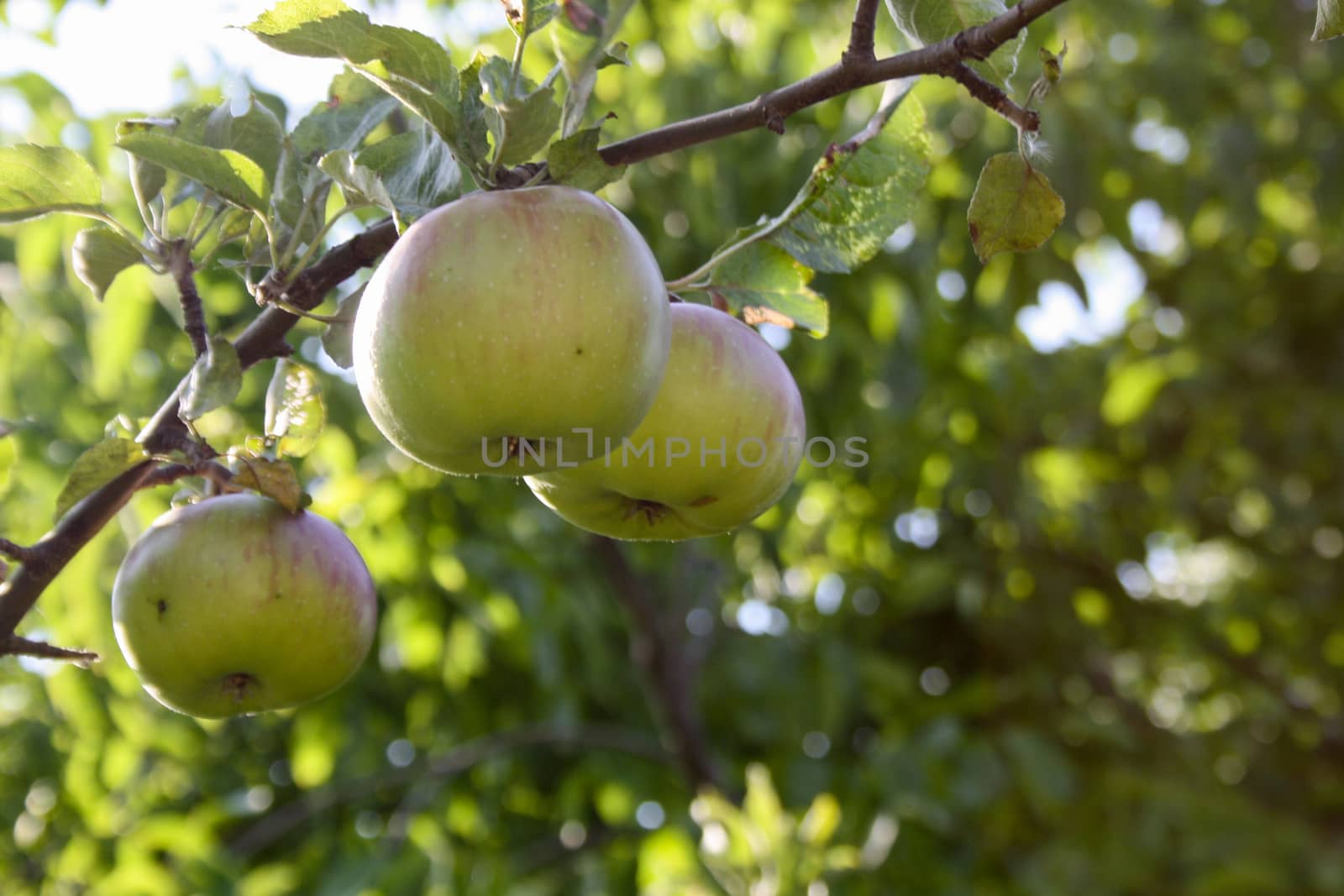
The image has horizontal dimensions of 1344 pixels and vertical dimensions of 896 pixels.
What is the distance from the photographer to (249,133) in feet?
3.34

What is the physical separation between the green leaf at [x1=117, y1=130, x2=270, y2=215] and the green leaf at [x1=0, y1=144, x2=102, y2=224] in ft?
0.34

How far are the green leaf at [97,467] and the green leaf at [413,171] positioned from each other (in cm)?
27

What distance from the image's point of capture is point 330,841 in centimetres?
290

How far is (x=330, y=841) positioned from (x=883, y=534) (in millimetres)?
1773

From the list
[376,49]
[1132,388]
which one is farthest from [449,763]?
[1132,388]

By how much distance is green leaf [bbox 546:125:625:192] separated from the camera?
885 millimetres

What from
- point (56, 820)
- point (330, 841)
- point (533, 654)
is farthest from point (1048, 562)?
→ point (56, 820)

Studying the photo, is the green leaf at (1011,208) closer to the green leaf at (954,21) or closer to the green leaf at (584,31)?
the green leaf at (954,21)

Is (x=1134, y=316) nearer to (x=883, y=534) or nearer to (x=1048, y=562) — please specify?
(x=1048, y=562)

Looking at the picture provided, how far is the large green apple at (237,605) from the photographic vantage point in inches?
42.0

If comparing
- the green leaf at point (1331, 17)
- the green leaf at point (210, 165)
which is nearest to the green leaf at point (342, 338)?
the green leaf at point (210, 165)

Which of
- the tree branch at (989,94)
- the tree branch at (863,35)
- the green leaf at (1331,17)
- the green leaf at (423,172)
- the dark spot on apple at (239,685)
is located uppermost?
the green leaf at (1331,17)

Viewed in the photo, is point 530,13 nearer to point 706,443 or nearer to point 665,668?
point 706,443

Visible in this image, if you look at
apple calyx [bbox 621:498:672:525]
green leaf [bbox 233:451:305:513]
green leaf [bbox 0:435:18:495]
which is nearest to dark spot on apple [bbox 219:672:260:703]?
green leaf [bbox 233:451:305:513]
